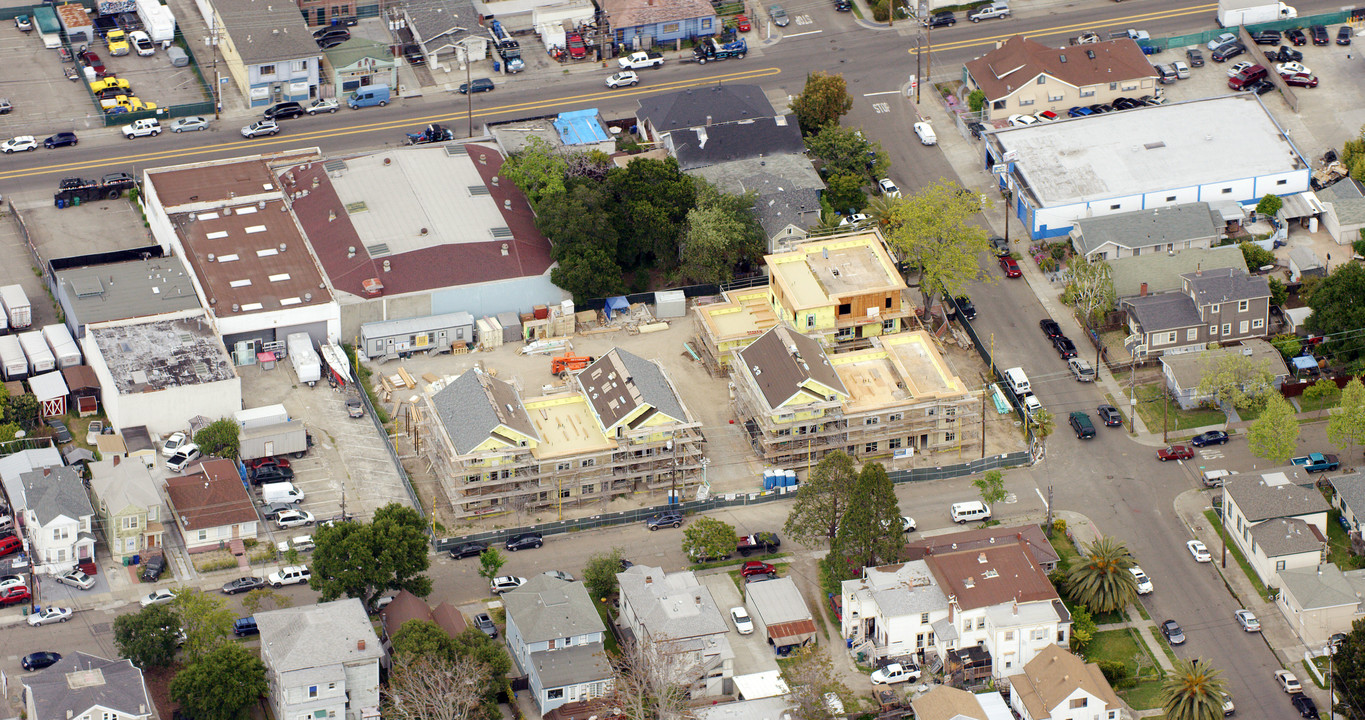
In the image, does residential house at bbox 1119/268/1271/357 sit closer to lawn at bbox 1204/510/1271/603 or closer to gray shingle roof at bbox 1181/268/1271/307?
gray shingle roof at bbox 1181/268/1271/307

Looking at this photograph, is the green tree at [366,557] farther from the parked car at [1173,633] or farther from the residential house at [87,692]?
the parked car at [1173,633]

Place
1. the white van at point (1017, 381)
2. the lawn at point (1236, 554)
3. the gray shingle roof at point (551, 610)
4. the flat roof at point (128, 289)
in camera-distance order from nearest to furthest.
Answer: the gray shingle roof at point (551, 610) < the lawn at point (1236, 554) < the white van at point (1017, 381) < the flat roof at point (128, 289)

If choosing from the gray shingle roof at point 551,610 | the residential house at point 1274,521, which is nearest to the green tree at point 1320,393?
the residential house at point 1274,521

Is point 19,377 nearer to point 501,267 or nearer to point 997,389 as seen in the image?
point 501,267

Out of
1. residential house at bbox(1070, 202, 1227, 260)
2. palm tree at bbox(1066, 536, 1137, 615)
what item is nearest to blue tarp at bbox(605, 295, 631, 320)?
residential house at bbox(1070, 202, 1227, 260)

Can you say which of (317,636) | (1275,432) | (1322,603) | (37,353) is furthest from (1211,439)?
(37,353)

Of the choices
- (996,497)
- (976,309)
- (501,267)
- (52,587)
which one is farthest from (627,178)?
(52,587)
